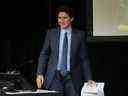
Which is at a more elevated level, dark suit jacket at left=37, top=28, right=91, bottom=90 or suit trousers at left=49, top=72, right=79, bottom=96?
dark suit jacket at left=37, top=28, right=91, bottom=90

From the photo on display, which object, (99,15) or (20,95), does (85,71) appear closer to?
(20,95)

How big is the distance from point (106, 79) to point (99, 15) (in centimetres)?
99

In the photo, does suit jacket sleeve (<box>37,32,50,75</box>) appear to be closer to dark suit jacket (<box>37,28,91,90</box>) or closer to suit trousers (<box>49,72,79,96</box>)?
dark suit jacket (<box>37,28,91,90</box>)

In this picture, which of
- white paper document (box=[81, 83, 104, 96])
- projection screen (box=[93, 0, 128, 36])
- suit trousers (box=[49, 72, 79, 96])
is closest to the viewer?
white paper document (box=[81, 83, 104, 96])

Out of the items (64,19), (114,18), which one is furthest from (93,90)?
(114,18)

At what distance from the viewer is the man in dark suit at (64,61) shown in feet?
25.5

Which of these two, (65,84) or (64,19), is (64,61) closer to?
Answer: (65,84)

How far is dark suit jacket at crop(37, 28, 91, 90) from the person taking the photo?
7781 mm

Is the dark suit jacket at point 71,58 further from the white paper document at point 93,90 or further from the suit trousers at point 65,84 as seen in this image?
the white paper document at point 93,90

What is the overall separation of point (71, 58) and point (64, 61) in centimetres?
9

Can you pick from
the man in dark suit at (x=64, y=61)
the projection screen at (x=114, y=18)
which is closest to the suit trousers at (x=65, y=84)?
the man in dark suit at (x=64, y=61)

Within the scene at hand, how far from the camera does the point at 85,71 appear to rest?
25.6 feet

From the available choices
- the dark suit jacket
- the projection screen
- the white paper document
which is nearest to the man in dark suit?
the dark suit jacket

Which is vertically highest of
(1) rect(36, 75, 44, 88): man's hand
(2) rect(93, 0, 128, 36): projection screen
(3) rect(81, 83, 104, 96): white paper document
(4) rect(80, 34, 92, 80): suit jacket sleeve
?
(2) rect(93, 0, 128, 36): projection screen
